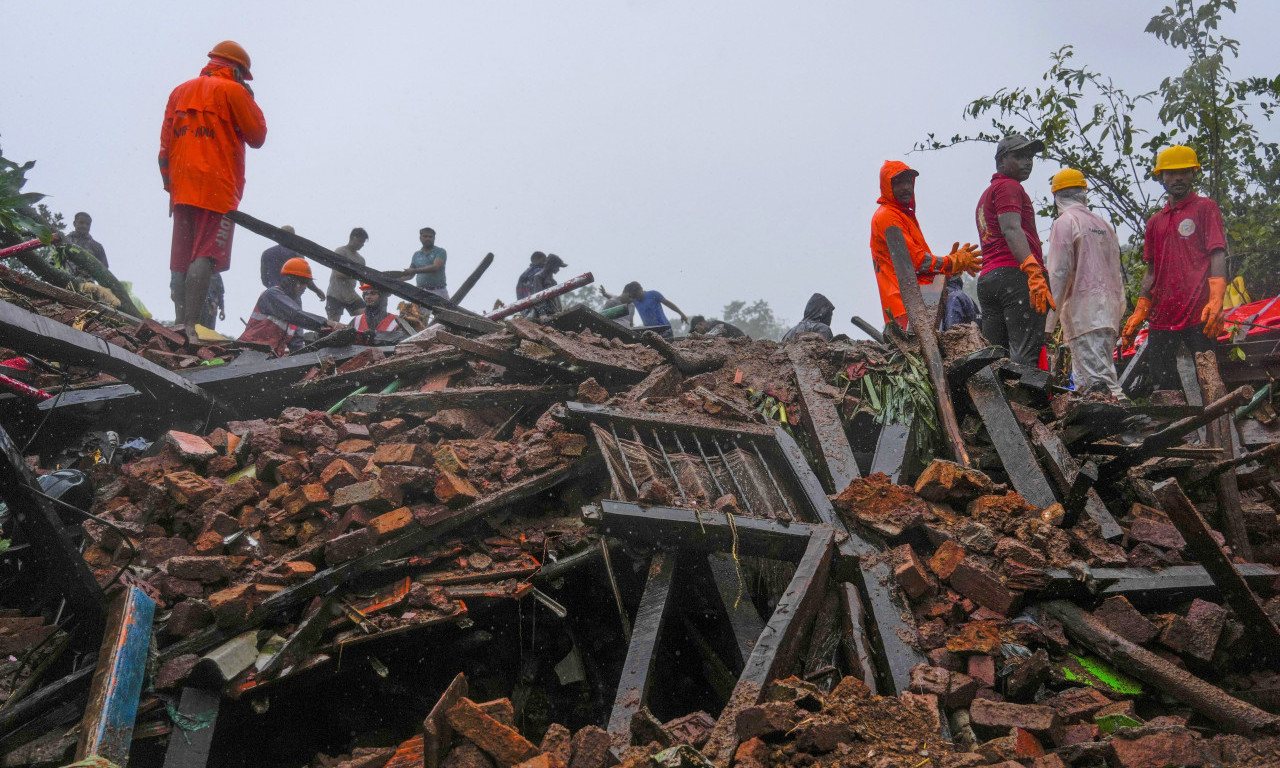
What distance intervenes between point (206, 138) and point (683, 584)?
5543 millimetres

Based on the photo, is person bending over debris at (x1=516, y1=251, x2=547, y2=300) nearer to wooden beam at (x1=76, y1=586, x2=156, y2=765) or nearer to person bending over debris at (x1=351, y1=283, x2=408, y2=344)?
person bending over debris at (x1=351, y1=283, x2=408, y2=344)

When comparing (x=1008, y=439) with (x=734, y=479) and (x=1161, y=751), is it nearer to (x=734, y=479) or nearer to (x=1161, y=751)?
(x=734, y=479)

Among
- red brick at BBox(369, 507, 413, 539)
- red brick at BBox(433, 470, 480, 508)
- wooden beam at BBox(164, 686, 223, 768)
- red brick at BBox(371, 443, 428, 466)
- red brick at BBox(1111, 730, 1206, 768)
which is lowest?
wooden beam at BBox(164, 686, 223, 768)

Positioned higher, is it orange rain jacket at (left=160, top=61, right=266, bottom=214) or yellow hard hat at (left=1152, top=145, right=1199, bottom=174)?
yellow hard hat at (left=1152, top=145, right=1199, bottom=174)

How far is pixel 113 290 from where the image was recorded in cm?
805

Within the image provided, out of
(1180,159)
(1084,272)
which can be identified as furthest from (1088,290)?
(1180,159)

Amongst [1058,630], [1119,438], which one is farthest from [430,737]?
[1119,438]

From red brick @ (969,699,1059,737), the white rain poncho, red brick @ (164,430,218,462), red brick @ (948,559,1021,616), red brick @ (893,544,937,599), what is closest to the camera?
red brick @ (969,699,1059,737)

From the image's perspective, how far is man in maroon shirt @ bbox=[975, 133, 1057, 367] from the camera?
17.2 ft

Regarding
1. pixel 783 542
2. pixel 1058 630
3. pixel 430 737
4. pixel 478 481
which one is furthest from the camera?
pixel 478 481

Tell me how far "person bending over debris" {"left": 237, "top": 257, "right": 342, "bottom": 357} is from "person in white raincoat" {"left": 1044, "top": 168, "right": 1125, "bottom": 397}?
689cm

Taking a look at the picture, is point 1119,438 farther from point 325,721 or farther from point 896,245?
point 325,721

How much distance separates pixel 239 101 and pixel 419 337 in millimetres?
2591

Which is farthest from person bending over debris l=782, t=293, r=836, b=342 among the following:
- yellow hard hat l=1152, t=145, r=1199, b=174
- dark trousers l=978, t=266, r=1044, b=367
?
yellow hard hat l=1152, t=145, r=1199, b=174
